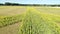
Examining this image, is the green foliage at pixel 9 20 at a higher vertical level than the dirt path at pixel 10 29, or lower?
higher

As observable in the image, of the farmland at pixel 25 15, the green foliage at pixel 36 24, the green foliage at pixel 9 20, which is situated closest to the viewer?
the green foliage at pixel 36 24

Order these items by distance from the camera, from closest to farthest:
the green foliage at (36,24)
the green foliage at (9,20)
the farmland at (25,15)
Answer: the green foliage at (36,24), the farmland at (25,15), the green foliage at (9,20)

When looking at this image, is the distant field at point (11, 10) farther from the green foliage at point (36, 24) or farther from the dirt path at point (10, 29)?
the dirt path at point (10, 29)

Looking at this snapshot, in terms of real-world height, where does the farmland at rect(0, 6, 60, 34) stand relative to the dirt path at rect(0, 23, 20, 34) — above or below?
above

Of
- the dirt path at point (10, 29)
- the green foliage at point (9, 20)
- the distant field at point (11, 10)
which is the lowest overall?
the dirt path at point (10, 29)

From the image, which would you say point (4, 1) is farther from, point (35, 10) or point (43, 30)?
point (43, 30)

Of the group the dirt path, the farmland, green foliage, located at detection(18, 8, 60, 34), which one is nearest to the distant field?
the farmland

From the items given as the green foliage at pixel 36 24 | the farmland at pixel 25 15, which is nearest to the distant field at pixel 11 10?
the farmland at pixel 25 15

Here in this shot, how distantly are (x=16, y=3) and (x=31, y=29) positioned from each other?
71 cm

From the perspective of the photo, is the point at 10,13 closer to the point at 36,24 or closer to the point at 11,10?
the point at 11,10

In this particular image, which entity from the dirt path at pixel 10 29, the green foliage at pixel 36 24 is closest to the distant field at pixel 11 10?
the green foliage at pixel 36 24

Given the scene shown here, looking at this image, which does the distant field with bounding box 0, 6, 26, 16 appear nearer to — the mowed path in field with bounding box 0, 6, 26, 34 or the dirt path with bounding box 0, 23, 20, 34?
the mowed path in field with bounding box 0, 6, 26, 34

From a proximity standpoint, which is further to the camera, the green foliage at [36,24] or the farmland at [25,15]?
the farmland at [25,15]

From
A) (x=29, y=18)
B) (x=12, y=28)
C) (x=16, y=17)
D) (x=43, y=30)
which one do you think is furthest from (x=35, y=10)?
(x=43, y=30)
